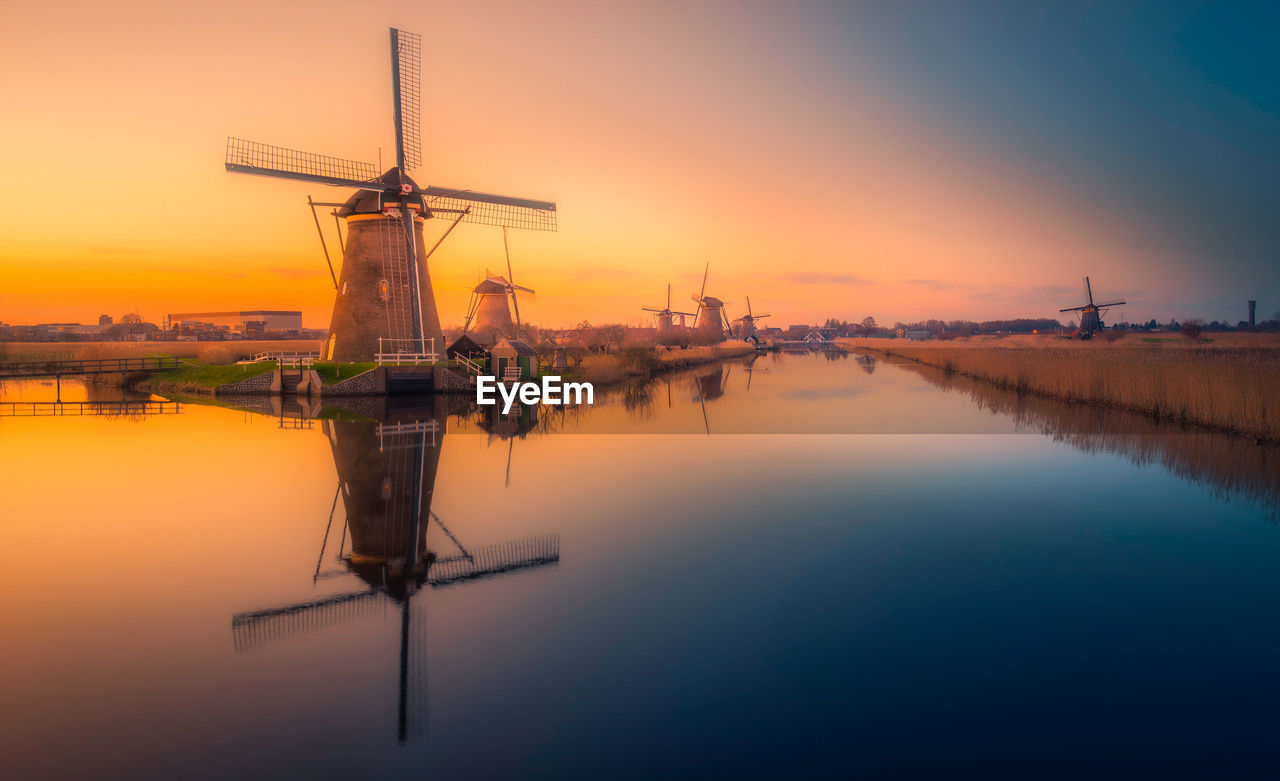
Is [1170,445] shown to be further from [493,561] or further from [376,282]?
[376,282]

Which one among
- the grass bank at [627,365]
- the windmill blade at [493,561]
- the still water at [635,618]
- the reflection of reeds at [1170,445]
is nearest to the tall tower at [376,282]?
the grass bank at [627,365]

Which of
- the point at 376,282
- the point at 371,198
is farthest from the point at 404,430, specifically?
the point at 371,198

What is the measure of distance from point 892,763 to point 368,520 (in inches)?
250

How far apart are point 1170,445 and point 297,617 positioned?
1510 centimetres

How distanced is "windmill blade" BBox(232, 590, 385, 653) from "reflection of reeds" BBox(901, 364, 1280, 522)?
10242 millimetres

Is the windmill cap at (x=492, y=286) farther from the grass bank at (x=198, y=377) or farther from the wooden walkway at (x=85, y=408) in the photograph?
the wooden walkway at (x=85, y=408)

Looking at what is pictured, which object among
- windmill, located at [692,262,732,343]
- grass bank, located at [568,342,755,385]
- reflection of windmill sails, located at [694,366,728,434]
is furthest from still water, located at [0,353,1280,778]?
windmill, located at [692,262,732,343]

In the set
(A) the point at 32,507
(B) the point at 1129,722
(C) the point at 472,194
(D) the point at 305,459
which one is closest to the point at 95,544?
(A) the point at 32,507

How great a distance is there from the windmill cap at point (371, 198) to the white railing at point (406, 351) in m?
4.67

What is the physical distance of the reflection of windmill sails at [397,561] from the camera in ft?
16.4

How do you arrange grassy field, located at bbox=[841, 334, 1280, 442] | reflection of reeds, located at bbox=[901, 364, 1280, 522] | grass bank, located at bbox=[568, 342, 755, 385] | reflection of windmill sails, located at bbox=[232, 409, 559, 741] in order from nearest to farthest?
reflection of windmill sails, located at bbox=[232, 409, 559, 741] → reflection of reeds, located at bbox=[901, 364, 1280, 522] → grassy field, located at bbox=[841, 334, 1280, 442] → grass bank, located at bbox=[568, 342, 755, 385]

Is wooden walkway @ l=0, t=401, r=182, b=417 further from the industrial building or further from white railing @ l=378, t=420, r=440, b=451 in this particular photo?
the industrial building

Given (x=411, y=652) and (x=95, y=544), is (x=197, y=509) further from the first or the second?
(x=411, y=652)

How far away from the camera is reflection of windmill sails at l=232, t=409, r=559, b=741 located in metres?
4.99
